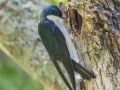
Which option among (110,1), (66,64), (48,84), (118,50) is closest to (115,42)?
(118,50)

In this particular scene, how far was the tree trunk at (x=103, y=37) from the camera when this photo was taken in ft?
5.58

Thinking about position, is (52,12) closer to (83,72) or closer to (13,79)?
(83,72)

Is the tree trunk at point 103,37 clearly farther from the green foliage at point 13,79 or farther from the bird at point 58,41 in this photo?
the green foliage at point 13,79

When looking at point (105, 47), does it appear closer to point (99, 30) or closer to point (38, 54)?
point (99, 30)

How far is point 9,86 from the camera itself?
143 inches

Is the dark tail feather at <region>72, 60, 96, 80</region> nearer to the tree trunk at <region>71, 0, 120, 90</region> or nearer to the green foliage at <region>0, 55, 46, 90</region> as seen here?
the tree trunk at <region>71, 0, 120, 90</region>

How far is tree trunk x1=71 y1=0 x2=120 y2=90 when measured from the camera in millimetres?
1702

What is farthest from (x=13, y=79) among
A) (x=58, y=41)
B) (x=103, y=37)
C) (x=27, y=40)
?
(x=103, y=37)

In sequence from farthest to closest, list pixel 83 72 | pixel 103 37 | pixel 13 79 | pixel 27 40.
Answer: pixel 13 79 → pixel 27 40 → pixel 83 72 → pixel 103 37

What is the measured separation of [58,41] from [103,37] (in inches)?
12.3

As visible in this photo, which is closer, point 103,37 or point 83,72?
point 103,37

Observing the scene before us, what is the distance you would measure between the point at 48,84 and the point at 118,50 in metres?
1.19

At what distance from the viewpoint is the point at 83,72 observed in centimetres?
189

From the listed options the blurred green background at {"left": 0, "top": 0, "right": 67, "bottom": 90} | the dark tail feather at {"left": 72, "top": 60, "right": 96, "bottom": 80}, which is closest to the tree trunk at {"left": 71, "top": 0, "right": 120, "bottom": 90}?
the dark tail feather at {"left": 72, "top": 60, "right": 96, "bottom": 80}
